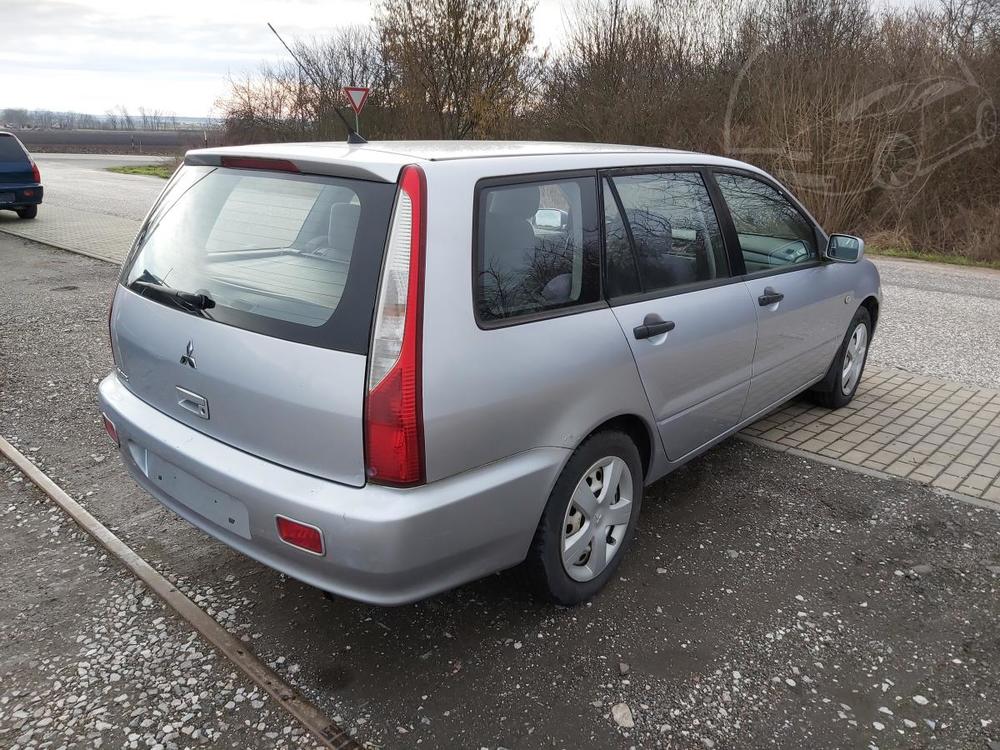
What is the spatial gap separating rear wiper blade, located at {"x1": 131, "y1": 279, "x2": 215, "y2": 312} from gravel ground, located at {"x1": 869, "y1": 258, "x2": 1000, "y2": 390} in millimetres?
5753

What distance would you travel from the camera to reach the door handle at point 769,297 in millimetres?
3906

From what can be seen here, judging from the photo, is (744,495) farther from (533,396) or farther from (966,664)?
(533,396)

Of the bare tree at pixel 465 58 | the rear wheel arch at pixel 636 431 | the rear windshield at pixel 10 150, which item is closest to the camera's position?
the rear wheel arch at pixel 636 431

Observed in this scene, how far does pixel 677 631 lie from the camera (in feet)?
9.68

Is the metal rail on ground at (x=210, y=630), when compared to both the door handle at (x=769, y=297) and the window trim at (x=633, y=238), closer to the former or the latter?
the window trim at (x=633, y=238)

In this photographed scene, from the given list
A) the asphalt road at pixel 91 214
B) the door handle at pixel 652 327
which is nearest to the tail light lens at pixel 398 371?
the door handle at pixel 652 327

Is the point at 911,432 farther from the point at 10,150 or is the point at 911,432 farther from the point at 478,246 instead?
the point at 10,150

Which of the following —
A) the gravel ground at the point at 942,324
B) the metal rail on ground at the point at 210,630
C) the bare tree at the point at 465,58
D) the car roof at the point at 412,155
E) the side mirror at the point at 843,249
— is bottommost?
the gravel ground at the point at 942,324

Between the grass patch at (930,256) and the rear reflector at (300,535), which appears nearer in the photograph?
the rear reflector at (300,535)

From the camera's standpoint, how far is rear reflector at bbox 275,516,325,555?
7.70 feet

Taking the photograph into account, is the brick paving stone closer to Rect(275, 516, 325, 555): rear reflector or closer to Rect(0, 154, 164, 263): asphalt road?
Rect(275, 516, 325, 555): rear reflector

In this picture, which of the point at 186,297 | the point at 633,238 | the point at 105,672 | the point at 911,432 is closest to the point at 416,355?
the point at 186,297

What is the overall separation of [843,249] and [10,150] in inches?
628

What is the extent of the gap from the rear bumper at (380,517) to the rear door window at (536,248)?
52cm
